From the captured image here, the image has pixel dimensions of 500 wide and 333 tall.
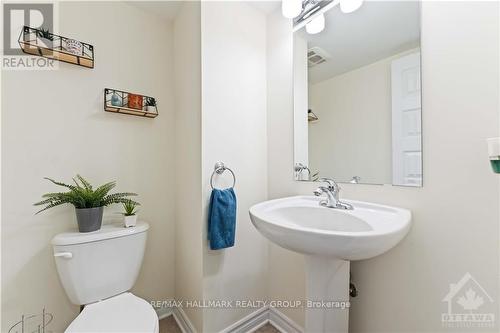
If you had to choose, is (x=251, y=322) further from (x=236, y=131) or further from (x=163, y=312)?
(x=236, y=131)

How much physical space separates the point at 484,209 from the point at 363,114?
22.9 inches

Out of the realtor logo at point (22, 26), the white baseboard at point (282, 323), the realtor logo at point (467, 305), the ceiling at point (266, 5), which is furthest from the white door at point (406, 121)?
the realtor logo at point (22, 26)

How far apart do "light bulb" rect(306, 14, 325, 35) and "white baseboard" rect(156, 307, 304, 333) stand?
1778 mm

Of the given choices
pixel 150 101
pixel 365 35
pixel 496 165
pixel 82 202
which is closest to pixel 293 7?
pixel 365 35

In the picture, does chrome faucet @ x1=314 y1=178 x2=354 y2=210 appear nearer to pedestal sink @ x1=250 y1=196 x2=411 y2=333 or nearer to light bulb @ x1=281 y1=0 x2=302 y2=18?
pedestal sink @ x1=250 y1=196 x2=411 y2=333

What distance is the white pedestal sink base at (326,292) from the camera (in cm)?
90

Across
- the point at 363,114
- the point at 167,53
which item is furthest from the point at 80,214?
the point at 363,114

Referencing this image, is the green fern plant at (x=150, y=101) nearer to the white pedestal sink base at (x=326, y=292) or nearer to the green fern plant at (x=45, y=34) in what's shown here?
the green fern plant at (x=45, y=34)

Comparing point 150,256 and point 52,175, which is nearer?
point 52,175

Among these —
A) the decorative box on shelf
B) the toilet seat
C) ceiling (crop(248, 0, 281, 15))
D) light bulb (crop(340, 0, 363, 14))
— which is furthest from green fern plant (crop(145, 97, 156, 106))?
light bulb (crop(340, 0, 363, 14))

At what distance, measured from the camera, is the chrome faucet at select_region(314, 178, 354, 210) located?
3.29ft

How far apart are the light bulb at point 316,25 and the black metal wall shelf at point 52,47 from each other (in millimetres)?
1309

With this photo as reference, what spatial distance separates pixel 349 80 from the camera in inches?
44.1

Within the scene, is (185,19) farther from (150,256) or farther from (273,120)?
(150,256)
